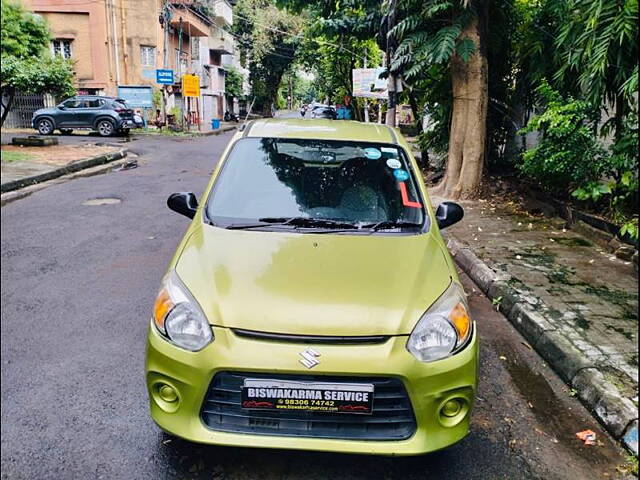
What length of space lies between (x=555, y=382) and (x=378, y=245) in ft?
6.16

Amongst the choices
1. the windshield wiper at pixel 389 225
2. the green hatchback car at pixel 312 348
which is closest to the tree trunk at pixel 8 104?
the green hatchback car at pixel 312 348

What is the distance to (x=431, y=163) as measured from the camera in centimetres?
1461

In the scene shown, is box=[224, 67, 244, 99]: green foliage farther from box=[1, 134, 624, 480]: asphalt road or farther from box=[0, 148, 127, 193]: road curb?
box=[0, 148, 127, 193]: road curb

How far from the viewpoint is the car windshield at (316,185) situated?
3.25 meters

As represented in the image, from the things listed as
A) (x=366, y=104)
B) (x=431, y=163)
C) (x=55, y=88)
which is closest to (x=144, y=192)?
(x=55, y=88)

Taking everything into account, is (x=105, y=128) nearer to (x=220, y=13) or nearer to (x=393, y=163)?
(x=393, y=163)

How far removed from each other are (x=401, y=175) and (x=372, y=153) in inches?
11.1

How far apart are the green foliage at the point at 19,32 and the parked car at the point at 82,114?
38 cm

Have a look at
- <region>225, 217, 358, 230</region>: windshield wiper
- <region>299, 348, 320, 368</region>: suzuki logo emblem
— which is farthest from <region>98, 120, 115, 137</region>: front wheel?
<region>299, 348, 320, 368</region>: suzuki logo emblem

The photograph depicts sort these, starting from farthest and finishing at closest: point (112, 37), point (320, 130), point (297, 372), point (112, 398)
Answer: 1. point (320, 130)
2. point (112, 398)
3. point (297, 372)
4. point (112, 37)

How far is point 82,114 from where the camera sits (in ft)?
10.8

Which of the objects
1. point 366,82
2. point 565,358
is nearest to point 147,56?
point 565,358

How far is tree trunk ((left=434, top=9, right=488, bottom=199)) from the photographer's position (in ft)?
29.9

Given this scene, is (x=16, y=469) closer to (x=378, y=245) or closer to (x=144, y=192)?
(x=378, y=245)
